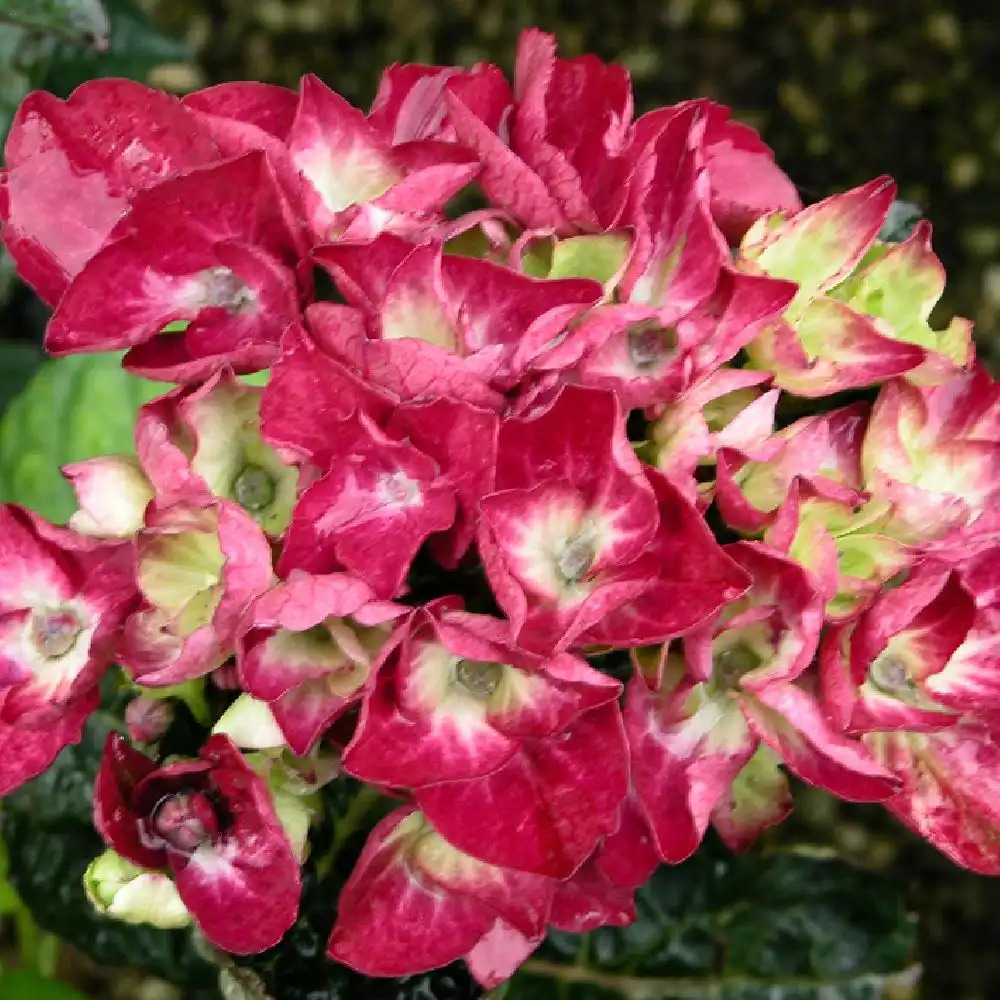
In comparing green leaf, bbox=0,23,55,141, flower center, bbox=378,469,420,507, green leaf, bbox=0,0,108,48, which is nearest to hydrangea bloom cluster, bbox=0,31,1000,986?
flower center, bbox=378,469,420,507

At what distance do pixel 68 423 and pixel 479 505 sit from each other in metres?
0.52

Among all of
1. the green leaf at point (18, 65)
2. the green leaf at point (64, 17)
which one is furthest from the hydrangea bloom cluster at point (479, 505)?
the green leaf at point (18, 65)

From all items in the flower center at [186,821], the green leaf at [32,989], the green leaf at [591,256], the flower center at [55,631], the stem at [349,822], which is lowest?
the green leaf at [32,989]

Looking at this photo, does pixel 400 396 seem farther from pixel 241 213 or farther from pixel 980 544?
pixel 980 544

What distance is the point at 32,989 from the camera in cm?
102

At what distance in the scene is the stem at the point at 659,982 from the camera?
81cm

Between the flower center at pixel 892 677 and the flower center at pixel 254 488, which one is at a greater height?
the flower center at pixel 254 488

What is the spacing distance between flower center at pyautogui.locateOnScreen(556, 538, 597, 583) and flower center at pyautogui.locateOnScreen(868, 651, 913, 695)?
125mm

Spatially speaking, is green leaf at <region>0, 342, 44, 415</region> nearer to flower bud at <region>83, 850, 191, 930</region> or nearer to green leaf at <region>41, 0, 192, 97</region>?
green leaf at <region>41, 0, 192, 97</region>

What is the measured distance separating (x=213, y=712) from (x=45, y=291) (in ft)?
0.57

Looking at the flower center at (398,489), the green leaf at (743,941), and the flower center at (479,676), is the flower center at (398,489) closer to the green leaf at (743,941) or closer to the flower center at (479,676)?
the flower center at (479,676)

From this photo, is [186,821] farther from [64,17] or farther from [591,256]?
[64,17]

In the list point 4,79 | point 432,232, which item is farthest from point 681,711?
point 4,79

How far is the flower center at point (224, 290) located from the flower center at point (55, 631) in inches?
4.7
